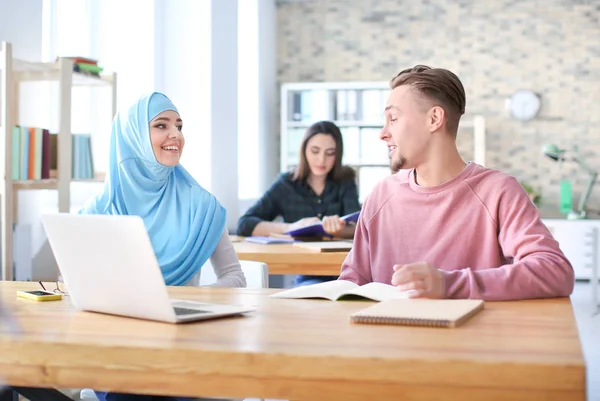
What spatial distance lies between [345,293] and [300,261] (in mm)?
1373

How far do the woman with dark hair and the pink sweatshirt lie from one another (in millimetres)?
1988

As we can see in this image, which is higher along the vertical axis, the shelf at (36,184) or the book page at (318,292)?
the shelf at (36,184)

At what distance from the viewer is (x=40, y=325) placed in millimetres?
1349

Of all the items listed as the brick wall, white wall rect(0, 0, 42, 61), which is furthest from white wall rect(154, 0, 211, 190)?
the brick wall

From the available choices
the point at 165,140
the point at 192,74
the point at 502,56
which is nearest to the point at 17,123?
the point at 192,74

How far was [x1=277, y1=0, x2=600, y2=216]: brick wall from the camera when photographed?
7.78 m

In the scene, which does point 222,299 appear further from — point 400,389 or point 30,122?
point 30,122

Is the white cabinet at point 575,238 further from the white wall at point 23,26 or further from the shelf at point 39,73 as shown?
the white wall at point 23,26

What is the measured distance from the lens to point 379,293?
62.6 inches

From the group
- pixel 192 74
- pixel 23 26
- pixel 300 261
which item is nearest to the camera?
pixel 300 261

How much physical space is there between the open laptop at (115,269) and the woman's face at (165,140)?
868 millimetres

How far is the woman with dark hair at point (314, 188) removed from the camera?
4.09 m

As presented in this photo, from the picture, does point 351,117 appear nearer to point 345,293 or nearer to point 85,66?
point 85,66

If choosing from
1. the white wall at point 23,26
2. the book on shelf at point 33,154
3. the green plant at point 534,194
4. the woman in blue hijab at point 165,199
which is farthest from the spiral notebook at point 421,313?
the green plant at point 534,194
